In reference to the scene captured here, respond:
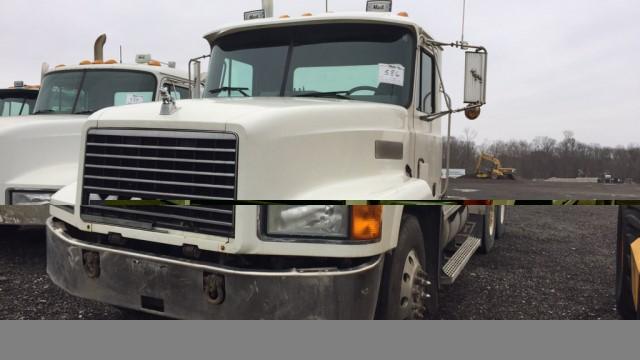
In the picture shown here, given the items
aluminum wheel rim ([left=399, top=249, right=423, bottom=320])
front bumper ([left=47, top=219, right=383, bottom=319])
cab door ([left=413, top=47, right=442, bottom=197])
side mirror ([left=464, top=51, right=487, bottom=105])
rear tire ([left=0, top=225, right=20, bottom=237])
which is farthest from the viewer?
rear tire ([left=0, top=225, right=20, bottom=237])

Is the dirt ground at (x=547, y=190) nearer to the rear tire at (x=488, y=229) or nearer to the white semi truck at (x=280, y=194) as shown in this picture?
the white semi truck at (x=280, y=194)

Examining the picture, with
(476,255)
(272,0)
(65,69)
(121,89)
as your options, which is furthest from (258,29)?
(476,255)

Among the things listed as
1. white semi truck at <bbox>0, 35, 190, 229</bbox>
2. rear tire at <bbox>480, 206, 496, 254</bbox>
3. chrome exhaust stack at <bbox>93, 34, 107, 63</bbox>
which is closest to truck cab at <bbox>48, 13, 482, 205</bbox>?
chrome exhaust stack at <bbox>93, 34, 107, 63</bbox>

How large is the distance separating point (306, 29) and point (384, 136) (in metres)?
1.13

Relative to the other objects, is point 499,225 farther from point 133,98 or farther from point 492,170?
point 133,98

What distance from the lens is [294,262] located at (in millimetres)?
2865

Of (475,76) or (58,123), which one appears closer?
(475,76)

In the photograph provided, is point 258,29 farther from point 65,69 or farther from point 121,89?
point 65,69

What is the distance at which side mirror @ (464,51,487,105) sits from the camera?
3.72m

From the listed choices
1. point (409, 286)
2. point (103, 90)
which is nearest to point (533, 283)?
point (409, 286)

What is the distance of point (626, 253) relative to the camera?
3572 mm

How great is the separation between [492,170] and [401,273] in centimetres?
86

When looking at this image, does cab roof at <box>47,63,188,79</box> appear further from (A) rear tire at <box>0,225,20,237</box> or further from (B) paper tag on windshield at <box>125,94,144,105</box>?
(A) rear tire at <box>0,225,20,237</box>

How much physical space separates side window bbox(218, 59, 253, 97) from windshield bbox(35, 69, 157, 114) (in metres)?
1.94
